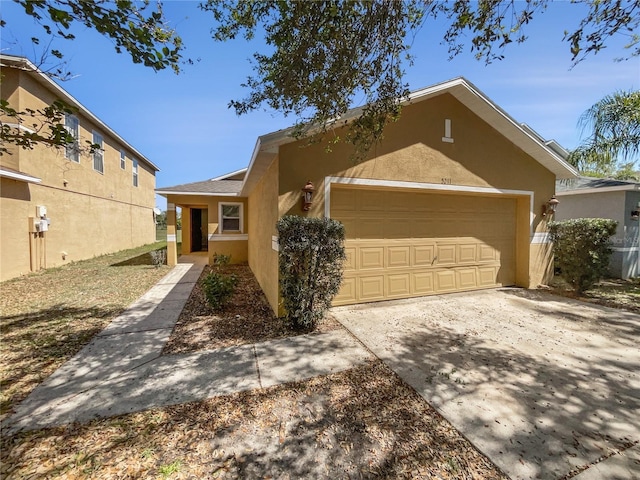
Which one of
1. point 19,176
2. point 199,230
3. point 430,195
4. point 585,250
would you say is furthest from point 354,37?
point 199,230

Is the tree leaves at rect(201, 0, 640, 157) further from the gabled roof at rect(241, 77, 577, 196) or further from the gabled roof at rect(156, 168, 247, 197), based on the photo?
the gabled roof at rect(156, 168, 247, 197)

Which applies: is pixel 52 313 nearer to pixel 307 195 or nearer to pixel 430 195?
pixel 307 195

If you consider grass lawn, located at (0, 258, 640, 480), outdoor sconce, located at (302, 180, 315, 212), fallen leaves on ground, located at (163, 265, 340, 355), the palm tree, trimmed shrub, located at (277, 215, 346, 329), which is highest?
the palm tree

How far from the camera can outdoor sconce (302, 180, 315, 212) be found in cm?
492

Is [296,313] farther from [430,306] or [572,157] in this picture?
[572,157]

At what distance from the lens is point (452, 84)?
228 inches

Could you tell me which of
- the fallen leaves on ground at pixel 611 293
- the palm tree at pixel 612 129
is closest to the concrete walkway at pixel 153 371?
the fallen leaves on ground at pixel 611 293

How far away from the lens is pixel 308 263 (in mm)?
4418

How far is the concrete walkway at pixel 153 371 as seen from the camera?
270 cm

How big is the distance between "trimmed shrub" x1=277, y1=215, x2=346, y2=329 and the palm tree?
36.6ft

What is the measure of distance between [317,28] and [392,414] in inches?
184

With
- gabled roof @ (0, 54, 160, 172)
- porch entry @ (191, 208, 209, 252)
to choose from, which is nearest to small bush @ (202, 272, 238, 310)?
gabled roof @ (0, 54, 160, 172)

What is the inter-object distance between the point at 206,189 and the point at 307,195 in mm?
8154

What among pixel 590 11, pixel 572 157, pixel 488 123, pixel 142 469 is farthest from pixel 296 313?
pixel 572 157
